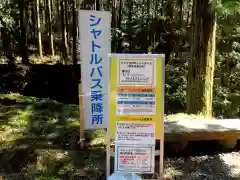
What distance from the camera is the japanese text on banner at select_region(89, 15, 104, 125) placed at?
12.3ft

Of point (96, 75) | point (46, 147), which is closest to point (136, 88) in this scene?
point (96, 75)

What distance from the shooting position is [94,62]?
3844 mm

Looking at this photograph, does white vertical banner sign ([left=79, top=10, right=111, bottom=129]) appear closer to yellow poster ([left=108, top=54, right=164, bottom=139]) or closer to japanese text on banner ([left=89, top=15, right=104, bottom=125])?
japanese text on banner ([left=89, top=15, right=104, bottom=125])

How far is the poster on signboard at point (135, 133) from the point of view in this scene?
3252mm

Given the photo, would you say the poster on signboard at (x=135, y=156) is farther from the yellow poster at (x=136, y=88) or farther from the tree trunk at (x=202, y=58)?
the tree trunk at (x=202, y=58)

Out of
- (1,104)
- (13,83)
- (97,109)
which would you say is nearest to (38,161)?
(97,109)

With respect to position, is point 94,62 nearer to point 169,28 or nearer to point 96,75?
point 96,75

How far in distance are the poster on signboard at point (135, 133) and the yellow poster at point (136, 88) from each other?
0.04 metres

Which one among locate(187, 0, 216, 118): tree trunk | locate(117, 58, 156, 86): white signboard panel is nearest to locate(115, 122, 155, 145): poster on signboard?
locate(117, 58, 156, 86): white signboard panel

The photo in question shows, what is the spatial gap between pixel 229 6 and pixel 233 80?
6.34m

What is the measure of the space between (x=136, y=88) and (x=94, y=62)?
861 mm

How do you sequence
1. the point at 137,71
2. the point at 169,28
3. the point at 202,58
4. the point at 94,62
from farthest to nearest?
the point at 169,28
the point at 202,58
the point at 94,62
the point at 137,71

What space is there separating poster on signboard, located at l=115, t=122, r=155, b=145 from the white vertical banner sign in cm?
80

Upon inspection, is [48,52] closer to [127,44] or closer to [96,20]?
[127,44]
